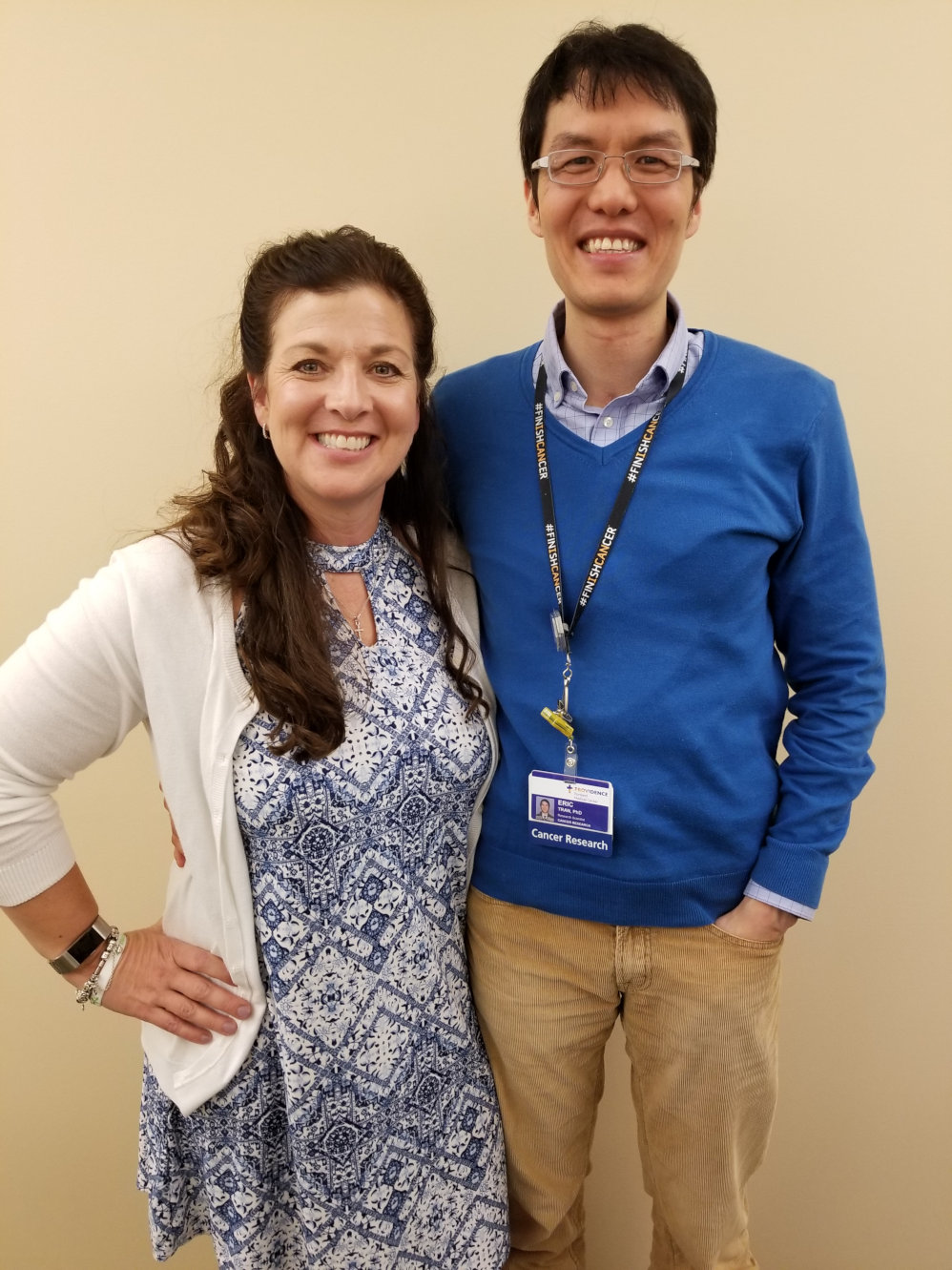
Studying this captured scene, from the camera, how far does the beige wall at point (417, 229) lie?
181 cm

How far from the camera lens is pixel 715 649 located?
1547 mm

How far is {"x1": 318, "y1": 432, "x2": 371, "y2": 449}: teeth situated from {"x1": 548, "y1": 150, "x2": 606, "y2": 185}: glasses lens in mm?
498

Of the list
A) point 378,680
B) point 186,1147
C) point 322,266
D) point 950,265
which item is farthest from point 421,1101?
point 950,265

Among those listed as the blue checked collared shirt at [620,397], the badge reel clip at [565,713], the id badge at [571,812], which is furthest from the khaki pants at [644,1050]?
the blue checked collared shirt at [620,397]

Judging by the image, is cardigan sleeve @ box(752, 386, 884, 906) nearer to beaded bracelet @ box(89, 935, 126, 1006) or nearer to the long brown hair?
the long brown hair

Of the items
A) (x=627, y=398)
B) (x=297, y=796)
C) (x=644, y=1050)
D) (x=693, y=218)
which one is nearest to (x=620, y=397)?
(x=627, y=398)

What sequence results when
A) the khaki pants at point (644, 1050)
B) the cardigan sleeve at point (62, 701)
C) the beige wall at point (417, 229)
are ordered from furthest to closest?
the beige wall at point (417, 229)
the khaki pants at point (644, 1050)
the cardigan sleeve at point (62, 701)

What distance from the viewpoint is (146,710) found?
146cm

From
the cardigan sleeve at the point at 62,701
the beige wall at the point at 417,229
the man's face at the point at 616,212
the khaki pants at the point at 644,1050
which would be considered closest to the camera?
the cardigan sleeve at the point at 62,701

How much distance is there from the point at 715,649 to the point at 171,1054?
1022mm

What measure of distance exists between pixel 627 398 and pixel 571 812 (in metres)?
0.63

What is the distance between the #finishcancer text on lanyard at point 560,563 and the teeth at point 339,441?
0.32 m

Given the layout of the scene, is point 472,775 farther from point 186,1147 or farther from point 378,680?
point 186,1147

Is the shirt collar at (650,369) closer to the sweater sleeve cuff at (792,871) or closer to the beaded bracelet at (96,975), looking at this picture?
the sweater sleeve cuff at (792,871)
